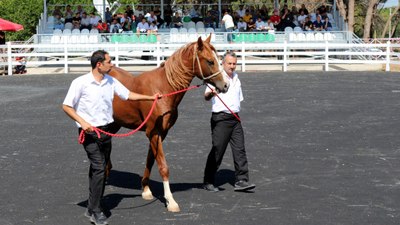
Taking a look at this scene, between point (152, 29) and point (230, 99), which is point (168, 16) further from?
point (230, 99)

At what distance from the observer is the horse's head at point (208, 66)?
28.9 feet

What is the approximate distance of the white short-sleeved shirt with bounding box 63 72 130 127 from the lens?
8070 mm

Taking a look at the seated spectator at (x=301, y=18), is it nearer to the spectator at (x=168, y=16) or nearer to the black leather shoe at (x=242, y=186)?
the spectator at (x=168, y=16)

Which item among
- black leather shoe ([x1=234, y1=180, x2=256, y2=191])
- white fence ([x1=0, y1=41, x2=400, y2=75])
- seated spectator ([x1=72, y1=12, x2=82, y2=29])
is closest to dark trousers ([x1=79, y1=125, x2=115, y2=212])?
black leather shoe ([x1=234, y1=180, x2=256, y2=191])

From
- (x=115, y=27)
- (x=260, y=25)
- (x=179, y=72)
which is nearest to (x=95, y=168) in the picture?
(x=179, y=72)

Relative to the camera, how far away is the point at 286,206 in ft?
29.2

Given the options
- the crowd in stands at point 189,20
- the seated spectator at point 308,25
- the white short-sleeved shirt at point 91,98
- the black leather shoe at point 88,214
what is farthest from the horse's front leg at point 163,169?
the seated spectator at point 308,25

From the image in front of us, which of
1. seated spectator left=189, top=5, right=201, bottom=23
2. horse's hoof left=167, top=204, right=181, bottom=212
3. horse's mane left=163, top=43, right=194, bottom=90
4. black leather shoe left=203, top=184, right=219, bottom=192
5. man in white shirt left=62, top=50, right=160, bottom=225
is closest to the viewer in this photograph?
man in white shirt left=62, top=50, right=160, bottom=225

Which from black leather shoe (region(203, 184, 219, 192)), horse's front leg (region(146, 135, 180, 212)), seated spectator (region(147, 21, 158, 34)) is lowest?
black leather shoe (region(203, 184, 219, 192))

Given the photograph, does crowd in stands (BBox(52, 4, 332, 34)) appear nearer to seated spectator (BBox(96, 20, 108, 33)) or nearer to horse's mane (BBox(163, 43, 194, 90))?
seated spectator (BBox(96, 20, 108, 33))

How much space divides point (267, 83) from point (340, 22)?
14.3 meters

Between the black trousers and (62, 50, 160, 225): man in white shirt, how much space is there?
1792 mm

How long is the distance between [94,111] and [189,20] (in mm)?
29441

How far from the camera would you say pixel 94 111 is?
8.23m
